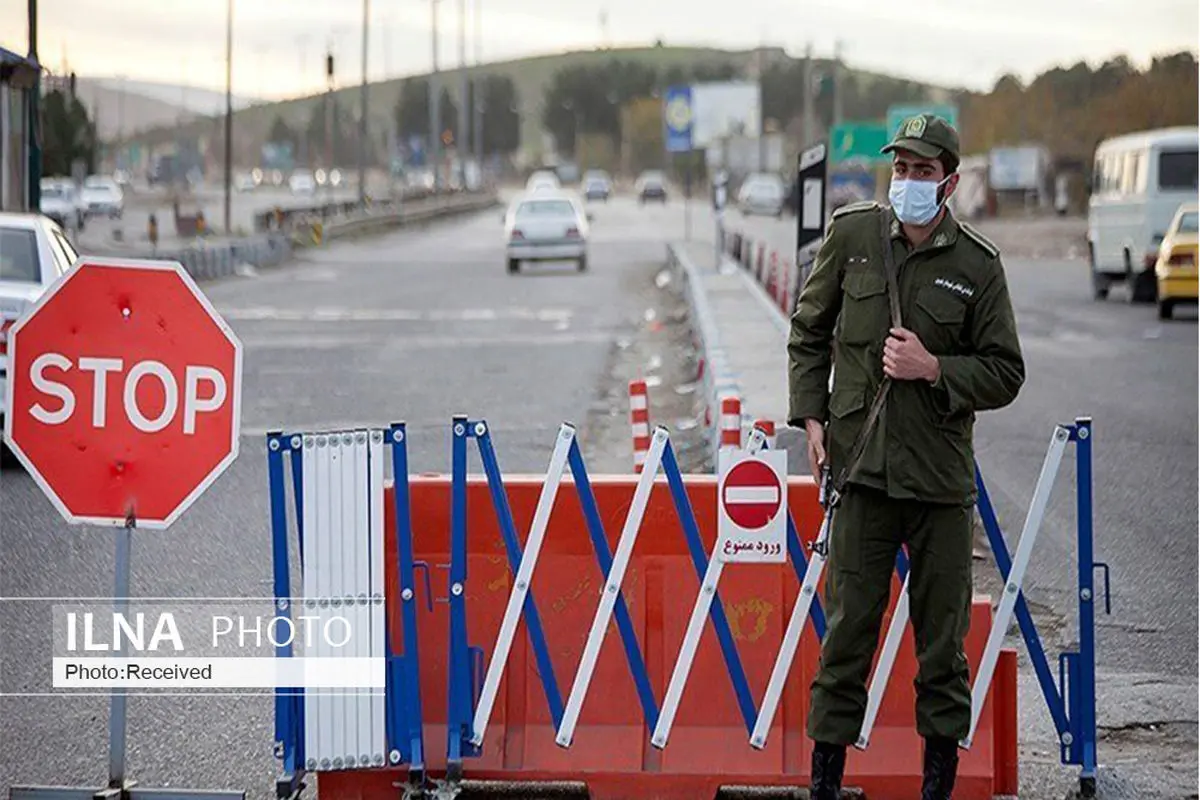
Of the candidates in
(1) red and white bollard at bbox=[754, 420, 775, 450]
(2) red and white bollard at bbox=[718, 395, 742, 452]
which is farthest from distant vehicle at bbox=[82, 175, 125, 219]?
(1) red and white bollard at bbox=[754, 420, 775, 450]

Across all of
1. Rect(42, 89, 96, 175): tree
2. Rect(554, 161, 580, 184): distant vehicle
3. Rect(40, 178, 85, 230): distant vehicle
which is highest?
Rect(554, 161, 580, 184): distant vehicle

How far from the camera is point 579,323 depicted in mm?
29656

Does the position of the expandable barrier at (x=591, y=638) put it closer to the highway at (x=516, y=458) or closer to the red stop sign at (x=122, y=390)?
the red stop sign at (x=122, y=390)

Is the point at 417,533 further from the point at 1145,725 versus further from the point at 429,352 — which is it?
the point at 429,352

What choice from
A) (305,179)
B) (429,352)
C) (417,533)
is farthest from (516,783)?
(305,179)

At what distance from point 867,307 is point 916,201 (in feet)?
1.05

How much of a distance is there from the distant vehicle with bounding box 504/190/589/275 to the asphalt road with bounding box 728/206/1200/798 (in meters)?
16.9

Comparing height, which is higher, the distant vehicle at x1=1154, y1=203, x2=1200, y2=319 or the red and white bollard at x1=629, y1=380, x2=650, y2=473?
the distant vehicle at x1=1154, y1=203, x2=1200, y2=319

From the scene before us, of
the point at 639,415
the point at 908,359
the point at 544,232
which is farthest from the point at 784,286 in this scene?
the point at 908,359

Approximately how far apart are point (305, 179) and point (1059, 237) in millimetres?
107226

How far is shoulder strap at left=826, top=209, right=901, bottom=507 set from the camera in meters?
6.16

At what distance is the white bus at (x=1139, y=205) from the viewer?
35375mm

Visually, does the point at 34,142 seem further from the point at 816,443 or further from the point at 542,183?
the point at 542,183

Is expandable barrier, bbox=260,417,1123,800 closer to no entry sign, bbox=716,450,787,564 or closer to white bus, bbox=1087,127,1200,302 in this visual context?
no entry sign, bbox=716,450,787,564
